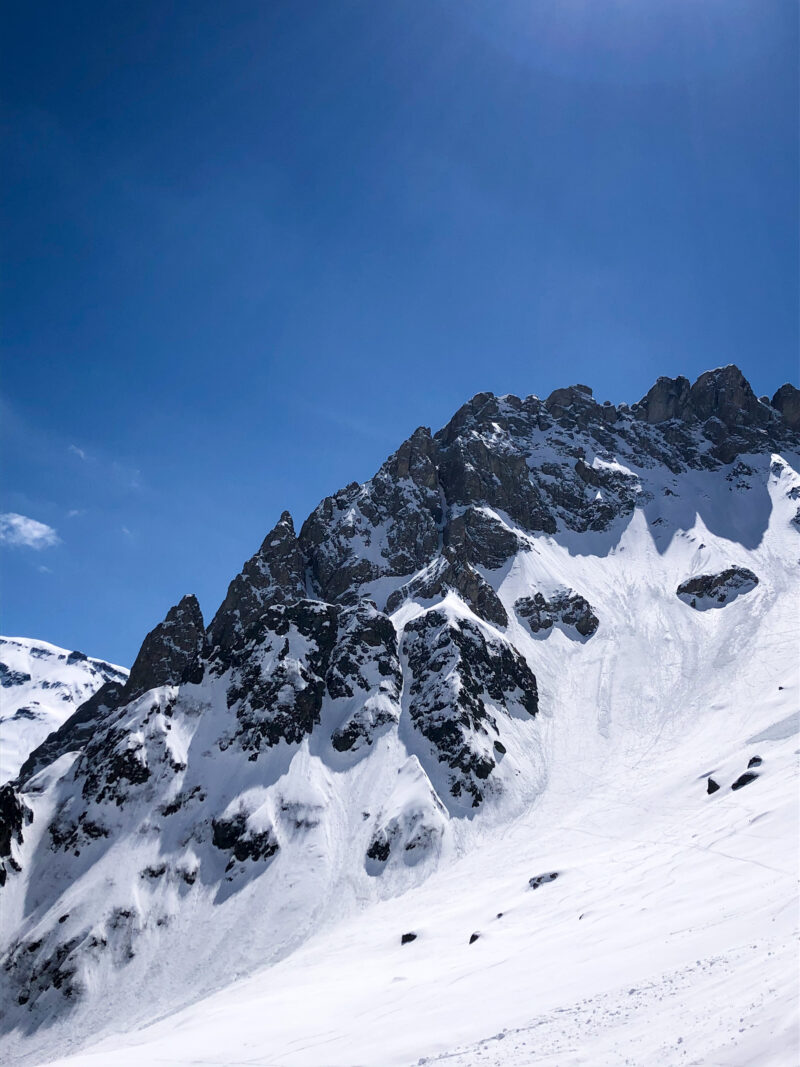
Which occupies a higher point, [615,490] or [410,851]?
[615,490]

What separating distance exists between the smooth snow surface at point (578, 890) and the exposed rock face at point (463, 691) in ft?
15.0

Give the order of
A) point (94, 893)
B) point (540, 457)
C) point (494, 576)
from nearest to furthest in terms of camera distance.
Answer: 1. point (94, 893)
2. point (494, 576)
3. point (540, 457)

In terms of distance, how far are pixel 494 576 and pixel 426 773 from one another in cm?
6020

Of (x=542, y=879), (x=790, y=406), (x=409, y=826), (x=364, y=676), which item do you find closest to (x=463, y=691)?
(x=364, y=676)

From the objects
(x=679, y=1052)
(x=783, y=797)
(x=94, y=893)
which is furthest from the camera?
(x=94, y=893)

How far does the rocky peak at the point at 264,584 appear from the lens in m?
135

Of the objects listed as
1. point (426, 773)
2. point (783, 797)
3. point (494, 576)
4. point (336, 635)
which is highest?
point (494, 576)

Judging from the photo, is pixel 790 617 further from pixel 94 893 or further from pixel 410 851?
pixel 94 893

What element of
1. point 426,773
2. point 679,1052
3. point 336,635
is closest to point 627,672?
point 426,773

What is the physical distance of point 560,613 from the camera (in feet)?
424

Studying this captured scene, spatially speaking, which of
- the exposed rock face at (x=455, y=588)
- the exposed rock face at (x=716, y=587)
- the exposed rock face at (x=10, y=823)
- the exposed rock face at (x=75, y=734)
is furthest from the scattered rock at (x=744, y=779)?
the exposed rock face at (x=75, y=734)

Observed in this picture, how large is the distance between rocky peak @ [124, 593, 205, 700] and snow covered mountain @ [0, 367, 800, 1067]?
51cm

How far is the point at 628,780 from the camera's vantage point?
81438 mm

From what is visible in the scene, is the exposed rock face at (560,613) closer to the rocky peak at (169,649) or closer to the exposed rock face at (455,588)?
the exposed rock face at (455,588)
